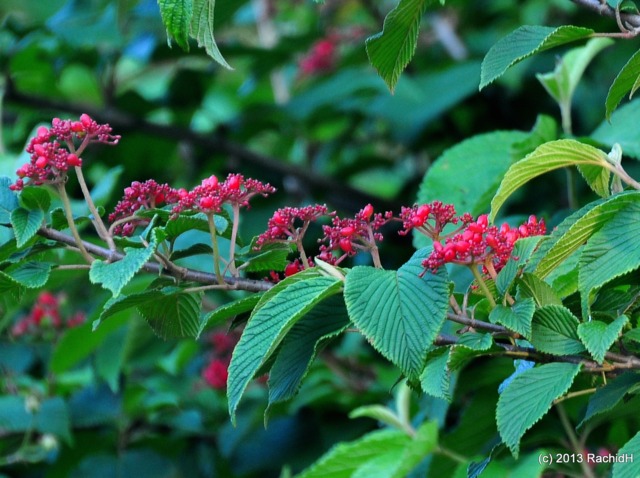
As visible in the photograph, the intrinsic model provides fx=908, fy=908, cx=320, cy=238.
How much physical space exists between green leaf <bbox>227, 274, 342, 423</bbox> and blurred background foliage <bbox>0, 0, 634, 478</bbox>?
2.56ft

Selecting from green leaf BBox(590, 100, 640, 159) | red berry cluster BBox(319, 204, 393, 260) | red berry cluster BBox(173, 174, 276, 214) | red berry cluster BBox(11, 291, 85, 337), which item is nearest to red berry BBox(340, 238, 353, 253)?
red berry cluster BBox(319, 204, 393, 260)

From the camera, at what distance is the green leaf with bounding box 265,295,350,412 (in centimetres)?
81

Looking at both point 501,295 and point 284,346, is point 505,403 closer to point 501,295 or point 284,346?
point 501,295

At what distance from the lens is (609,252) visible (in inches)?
31.0

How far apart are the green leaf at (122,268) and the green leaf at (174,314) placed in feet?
0.27

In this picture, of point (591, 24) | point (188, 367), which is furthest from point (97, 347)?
point (591, 24)

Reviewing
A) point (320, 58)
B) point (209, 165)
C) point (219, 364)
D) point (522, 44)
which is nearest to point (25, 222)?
point (522, 44)

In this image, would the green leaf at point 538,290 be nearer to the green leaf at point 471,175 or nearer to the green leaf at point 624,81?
the green leaf at point 624,81

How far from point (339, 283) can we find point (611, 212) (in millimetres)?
249

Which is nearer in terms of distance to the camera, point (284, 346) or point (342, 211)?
point (284, 346)

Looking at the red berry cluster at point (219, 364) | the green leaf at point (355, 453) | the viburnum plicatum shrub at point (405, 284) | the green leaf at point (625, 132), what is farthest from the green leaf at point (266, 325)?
the red berry cluster at point (219, 364)

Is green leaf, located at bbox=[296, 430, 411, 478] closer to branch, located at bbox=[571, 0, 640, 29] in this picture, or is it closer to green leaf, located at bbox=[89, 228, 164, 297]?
green leaf, located at bbox=[89, 228, 164, 297]

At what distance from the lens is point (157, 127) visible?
2420 millimetres

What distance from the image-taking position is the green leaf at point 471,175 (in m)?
1.36
